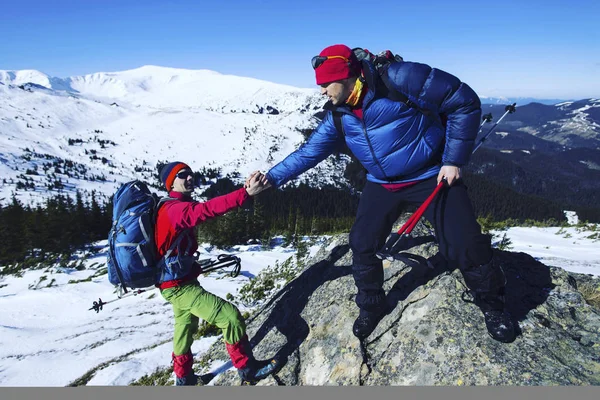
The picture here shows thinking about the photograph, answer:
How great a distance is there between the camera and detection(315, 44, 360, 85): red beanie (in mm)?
4094

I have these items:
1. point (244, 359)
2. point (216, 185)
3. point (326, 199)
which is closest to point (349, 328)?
point (244, 359)

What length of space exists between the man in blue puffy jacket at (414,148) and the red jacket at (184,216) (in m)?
1.82

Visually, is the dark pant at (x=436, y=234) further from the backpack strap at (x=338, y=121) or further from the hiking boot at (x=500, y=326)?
the backpack strap at (x=338, y=121)

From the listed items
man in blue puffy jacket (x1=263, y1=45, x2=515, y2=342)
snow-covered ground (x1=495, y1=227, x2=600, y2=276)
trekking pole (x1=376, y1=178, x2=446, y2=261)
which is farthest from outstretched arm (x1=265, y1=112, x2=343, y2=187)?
snow-covered ground (x1=495, y1=227, x2=600, y2=276)

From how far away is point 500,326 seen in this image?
13.9 ft

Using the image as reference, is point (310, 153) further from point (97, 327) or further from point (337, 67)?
point (97, 327)

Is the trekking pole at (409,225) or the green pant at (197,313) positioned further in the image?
the green pant at (197,313)

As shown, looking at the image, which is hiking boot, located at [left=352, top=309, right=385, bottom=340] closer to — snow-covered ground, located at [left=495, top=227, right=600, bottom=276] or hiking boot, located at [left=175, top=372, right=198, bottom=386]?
hiking boot, located at [left=175, top=372, right=198, bottom=386]

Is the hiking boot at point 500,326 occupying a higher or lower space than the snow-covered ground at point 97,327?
higher

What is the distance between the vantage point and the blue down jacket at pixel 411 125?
3.87m

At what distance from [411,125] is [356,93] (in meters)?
0.79

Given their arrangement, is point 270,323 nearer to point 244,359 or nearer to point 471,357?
point 244,359

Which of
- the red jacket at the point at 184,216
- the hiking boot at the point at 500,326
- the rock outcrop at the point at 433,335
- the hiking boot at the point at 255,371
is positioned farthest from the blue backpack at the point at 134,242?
the hiking boot at the point at 500,326

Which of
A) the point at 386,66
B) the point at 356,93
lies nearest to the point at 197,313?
the point at 356,93
